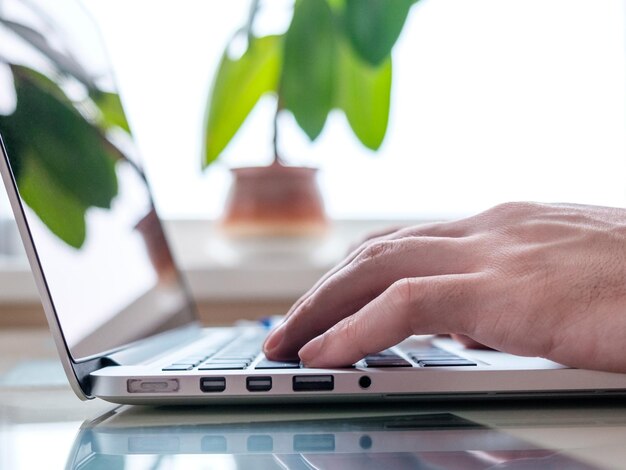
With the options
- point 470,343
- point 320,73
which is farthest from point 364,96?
point 470,343

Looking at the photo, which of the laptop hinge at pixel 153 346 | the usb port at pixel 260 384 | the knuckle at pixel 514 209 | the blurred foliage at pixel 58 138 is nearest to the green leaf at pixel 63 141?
the blurred foliage at pixel 58 138

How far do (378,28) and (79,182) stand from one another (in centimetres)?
70

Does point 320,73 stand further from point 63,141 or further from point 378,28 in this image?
point 63,141

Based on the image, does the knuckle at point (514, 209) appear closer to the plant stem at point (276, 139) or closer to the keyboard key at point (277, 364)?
the keyboard key at point (277, 364)

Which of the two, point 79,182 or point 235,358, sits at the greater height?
point 79,182

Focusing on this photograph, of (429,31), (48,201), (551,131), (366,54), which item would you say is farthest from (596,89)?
(48,201)

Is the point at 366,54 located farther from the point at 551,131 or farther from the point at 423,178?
the point at 551,131

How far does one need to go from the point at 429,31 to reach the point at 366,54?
16.6 inches

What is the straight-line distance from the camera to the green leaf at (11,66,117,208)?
55 centimetres

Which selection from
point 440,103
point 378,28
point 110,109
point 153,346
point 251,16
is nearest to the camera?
point 153,346

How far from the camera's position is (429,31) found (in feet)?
5.11

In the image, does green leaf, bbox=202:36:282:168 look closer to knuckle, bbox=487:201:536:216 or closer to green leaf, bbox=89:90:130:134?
green leaf, bbox=89:90:130:134

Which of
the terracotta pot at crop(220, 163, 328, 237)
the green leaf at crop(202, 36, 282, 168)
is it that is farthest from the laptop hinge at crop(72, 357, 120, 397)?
the green leaf at crop(202, 36, 282, 168)

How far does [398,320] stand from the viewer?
48 cm
